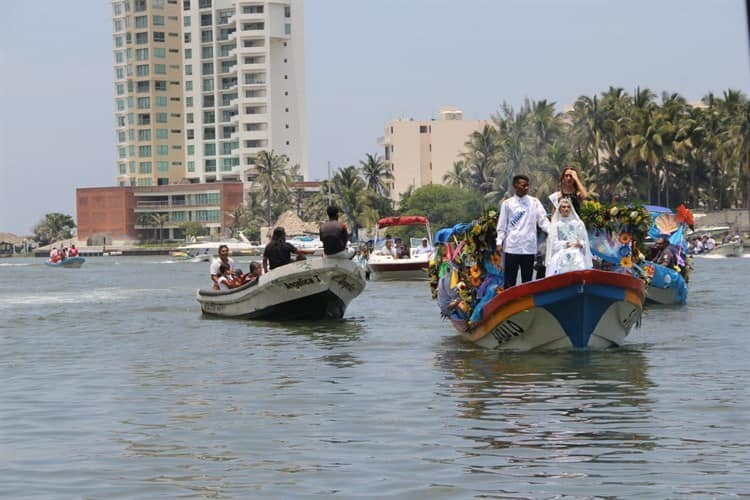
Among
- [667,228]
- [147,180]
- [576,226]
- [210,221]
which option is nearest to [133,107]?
[147,180]

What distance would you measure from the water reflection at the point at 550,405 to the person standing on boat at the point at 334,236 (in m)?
5.41

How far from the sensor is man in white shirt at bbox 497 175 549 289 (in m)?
17.5

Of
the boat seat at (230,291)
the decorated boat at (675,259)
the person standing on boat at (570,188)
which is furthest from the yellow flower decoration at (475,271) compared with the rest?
the decorated boat at (675,259)

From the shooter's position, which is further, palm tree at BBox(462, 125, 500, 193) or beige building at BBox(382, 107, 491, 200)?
beige building at BBox(382, 107, 491, 200)

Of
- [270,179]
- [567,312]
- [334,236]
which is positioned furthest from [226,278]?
[270,179]

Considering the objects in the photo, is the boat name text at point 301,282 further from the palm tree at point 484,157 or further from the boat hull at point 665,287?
the palm tree at point 484,157

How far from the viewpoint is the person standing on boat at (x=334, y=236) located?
77.9 feet

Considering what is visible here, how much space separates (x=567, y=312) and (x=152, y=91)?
563 ft

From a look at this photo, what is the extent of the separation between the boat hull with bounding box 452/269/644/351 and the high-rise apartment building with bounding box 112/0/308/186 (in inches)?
6118

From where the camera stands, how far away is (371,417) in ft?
42.1

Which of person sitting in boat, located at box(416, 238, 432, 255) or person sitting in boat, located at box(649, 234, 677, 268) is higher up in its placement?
person sitting in boat, located at box(649, 234, 677, 268)

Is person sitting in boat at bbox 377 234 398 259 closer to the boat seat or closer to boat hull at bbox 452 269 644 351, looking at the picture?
the boat seat

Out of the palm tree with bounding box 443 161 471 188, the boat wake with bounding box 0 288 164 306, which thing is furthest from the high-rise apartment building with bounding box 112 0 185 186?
the boat wake with bounding box 0 288 164 306

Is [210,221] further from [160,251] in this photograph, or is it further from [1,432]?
[1,432]
